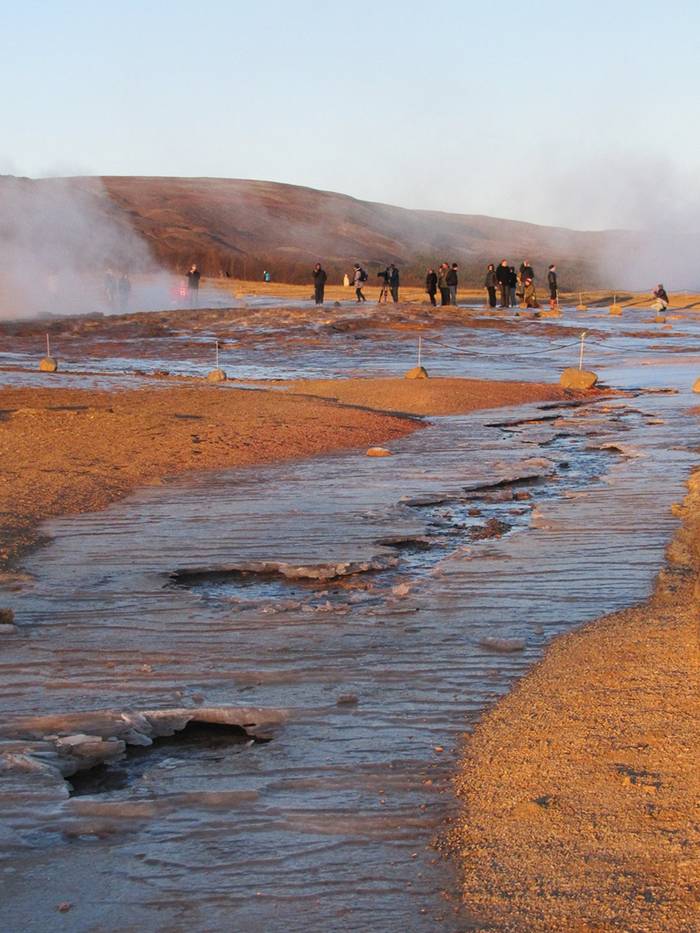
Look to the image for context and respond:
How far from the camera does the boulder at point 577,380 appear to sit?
19.2 m

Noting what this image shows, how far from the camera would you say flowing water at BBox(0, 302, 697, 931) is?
3557mm

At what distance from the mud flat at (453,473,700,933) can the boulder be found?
13735 millimetres

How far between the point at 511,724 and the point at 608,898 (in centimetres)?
134

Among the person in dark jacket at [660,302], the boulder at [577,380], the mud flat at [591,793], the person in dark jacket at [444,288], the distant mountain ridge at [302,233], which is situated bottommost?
the mud flat at [591,793]

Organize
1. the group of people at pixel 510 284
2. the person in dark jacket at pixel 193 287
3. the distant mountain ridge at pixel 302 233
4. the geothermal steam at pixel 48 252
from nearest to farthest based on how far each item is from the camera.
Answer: the group of people at pixel 510 284 < the geothermal steam at pixel 48 252 < the person in dark jacket at pixel 193 287 < the distant mountain ridge at pixel 302 233

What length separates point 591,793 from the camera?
393 cm

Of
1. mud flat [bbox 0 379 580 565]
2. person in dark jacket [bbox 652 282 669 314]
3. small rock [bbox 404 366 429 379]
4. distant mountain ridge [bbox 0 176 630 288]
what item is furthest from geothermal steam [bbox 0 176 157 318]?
mud flat [bbox 0 379 580 565]

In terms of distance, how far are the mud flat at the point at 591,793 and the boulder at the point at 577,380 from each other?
541 inches

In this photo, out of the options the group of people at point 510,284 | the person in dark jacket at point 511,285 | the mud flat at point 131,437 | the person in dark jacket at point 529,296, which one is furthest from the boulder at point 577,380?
the person in dark jacket at point 529,296

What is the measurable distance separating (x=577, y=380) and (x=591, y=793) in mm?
→ 15708

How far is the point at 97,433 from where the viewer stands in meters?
12.2

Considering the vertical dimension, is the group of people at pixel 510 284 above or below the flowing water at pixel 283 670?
above

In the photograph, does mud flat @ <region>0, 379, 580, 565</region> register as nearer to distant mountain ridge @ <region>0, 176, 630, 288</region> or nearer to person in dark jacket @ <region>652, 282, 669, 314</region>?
person in dark jacket @ <region>652, 282, 669, 314</region>

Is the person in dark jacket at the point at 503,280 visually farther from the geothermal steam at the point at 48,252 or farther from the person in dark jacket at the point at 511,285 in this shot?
the geothermal steam at the point at 48,252
